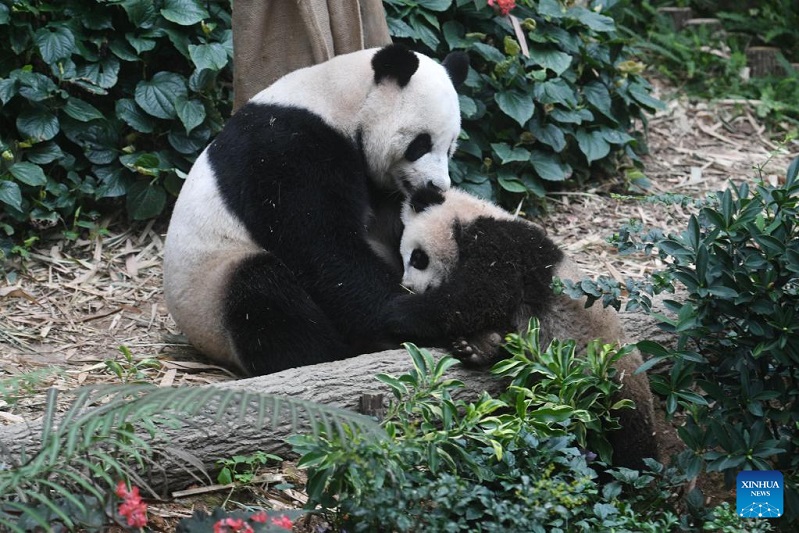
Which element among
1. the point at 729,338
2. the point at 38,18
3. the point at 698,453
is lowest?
the point at 698,453

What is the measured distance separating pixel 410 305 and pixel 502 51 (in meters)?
3.17

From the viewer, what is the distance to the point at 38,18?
615 cm

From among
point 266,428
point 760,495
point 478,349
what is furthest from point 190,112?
point 760,495

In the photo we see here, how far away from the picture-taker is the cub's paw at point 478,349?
4.21 metres

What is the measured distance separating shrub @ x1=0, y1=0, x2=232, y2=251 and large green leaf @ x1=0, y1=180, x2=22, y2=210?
12 cm

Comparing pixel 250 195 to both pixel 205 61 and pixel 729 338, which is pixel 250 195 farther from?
pixel 729 338

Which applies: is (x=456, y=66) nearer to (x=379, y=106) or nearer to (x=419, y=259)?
(x=379, y=106)

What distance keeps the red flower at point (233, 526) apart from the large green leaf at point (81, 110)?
4.13m

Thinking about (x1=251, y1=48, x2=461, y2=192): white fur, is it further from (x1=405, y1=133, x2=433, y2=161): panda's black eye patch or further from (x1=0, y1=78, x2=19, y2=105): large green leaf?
(x1=0, y1=78, x2=19, y2=105): large green leaf

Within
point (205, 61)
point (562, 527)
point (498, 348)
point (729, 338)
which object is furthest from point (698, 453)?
point (205, 61)

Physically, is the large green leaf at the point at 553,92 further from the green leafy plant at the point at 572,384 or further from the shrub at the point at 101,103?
the green leafy plant at the point at 572,384

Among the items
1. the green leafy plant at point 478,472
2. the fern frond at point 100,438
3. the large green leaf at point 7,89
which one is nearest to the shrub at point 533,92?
the large green leaf at point 7,89

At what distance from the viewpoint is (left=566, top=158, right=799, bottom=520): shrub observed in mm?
3441

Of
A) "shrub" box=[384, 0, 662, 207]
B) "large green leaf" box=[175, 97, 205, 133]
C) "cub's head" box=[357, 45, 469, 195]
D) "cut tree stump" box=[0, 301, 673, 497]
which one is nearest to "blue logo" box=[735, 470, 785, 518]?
"cut tree stump" box=[0, 301, 673, 497]
